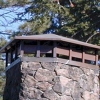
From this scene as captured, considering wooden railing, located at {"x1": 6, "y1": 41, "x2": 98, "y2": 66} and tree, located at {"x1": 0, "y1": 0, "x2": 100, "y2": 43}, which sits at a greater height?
tree, located at {"x1": 0, "y1": 0, "x2": 100, "y2": 43}

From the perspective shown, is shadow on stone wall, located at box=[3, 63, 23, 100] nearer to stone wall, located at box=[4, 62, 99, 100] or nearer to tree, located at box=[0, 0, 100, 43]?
stone wall, located at box=[4, 62, 99, 100]

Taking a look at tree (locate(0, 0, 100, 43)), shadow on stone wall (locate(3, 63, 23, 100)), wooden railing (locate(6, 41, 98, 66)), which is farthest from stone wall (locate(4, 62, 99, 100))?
tree (locate(0, 0, 100, 43))

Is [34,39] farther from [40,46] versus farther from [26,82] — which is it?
[26,82]

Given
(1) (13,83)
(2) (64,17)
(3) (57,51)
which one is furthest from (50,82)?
(2) (64,17)

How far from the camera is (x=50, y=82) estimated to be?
261 inches

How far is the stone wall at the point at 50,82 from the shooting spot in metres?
6.59

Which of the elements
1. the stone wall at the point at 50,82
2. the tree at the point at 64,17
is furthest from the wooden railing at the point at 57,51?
the tree at the point at 64,17

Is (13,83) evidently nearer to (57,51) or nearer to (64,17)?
(57,51)

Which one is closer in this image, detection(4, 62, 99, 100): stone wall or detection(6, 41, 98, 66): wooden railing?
detection(4, 62, 99, 100): stone wall

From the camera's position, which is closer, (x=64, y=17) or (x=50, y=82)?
(x=50, y=82)

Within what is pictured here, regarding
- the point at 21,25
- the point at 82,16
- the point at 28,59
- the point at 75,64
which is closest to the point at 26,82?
the point at 28,59

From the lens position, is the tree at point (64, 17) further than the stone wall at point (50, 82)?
Yes

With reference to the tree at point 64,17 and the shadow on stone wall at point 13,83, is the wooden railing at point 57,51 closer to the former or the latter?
the shadow on stone wall at point 13,83

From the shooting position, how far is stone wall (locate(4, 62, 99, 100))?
21.6ft
